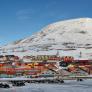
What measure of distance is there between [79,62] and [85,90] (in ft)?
297

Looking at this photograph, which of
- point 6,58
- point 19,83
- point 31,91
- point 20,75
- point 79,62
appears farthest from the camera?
point 6,58

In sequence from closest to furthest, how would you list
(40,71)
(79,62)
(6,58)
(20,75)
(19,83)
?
(19,83) → (20,75) → (40,71) → (79,62) → (6,58)

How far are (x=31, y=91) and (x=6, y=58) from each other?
113 metres

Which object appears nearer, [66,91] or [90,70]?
[66,91]

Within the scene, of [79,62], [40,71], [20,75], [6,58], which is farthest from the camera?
[6,58]

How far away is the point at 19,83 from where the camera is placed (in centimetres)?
9112

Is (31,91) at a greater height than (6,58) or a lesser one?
lesser

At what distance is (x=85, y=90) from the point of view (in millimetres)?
Answer: 78375

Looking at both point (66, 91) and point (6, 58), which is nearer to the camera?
point (66, 91)

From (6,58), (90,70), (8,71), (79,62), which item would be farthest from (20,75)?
(6,58)

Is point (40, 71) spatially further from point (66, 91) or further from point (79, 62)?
point (66, 91)

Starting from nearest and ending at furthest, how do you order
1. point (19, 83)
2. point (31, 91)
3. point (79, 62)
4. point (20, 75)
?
1. point (31, 91)
2. point (19, 83)
3. point (20, 75)
4. point (79, 62)

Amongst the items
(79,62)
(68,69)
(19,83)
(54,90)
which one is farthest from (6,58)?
(54,90)

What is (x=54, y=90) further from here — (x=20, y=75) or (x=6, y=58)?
(x=6, y=58)
